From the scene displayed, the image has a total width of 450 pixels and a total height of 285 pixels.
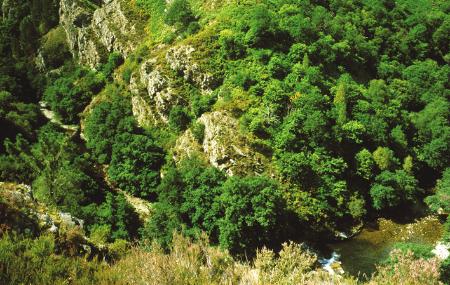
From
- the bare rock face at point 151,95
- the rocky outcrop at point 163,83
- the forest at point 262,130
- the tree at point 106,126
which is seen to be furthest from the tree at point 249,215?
the tree at point 106,126

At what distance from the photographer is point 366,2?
87.3 meters

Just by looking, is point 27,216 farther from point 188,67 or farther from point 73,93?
point 73,93

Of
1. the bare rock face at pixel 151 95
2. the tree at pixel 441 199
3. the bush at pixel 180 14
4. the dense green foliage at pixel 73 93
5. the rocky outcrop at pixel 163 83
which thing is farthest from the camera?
the dense green foliage at pixel 73 93

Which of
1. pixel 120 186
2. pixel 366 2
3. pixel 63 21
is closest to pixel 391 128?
pixel 366 2

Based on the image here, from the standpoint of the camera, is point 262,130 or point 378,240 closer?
point 378,240

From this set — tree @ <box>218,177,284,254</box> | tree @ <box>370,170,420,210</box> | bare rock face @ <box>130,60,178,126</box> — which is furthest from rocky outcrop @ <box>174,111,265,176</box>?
tree @ <box>370,170,420,210</box>

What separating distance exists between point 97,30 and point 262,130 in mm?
56269

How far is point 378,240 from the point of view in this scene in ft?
174

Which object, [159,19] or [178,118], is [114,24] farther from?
[178,118]

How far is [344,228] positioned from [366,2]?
55.6m

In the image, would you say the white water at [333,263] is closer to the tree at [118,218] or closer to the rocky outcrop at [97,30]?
the tree at [118,218]

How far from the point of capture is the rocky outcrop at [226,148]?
189 ft

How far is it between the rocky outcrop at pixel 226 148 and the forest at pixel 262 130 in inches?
16.7

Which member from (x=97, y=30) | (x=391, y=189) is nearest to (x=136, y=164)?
(x=391, y=189)
